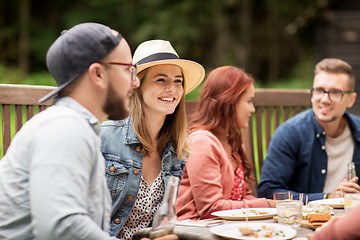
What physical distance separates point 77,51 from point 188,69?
4.43ft

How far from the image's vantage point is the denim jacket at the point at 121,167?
267cm

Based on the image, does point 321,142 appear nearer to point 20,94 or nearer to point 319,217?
point 319,217

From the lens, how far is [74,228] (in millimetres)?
1516

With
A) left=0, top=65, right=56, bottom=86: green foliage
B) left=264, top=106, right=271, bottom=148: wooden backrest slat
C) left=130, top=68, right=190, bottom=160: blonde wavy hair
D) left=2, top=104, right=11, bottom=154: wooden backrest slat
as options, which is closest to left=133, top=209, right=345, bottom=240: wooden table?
left=130, top=68, right=190, bottom=160: blonde wavy hair

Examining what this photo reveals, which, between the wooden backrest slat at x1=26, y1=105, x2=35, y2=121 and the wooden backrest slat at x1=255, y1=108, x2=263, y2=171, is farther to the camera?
the wooden backrest slat at x1=255, y1=108, x2=263, y2=171

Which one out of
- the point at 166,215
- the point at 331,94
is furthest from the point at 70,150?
the point at 331,94

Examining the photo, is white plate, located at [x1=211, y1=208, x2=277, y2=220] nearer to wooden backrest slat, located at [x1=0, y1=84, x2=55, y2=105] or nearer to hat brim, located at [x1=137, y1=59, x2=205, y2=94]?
hat brim, located at [x1=137, y1=59, x2=205, y2=94]

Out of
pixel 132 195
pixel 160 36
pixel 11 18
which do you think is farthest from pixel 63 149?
pixel 11 18

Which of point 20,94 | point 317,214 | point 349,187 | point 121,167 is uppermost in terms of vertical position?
point 20,94

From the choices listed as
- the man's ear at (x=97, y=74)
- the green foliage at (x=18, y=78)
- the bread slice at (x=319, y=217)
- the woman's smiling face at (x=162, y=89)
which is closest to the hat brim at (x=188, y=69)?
the woman's smiling face at (x=162, y=89)

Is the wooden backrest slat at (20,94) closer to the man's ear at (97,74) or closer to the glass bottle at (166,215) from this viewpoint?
the man's ear at (97,74)

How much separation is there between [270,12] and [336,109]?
51.3 ft

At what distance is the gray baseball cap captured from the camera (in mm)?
1730

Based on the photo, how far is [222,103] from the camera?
3430mm
